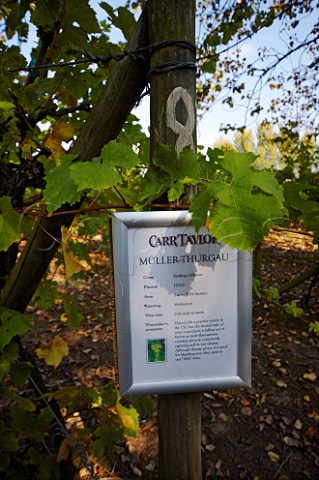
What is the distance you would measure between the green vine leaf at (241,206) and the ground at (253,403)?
0.67 m

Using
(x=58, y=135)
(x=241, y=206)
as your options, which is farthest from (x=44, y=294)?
(x=241, y=206)

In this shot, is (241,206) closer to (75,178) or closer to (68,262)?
(75,178)

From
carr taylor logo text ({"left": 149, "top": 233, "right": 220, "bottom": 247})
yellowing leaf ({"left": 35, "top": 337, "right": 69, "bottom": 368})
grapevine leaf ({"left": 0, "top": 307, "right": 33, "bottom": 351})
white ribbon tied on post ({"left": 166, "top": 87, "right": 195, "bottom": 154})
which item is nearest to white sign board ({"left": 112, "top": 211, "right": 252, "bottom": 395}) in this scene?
carr taylor logo text ({"left": 149, "top": 233, "right": 220, "bottom": 247})

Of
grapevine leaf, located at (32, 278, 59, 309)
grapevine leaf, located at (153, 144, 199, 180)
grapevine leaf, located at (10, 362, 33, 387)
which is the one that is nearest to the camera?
grapevine leaf, located at (153, 144, 199, 180)

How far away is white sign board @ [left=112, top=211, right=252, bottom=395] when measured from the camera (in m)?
1.03

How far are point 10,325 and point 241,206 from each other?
1019 millimetres

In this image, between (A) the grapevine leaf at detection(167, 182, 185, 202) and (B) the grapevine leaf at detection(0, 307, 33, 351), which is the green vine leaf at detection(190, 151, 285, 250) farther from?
(B) the grapevine leaf at detection(0, 307, 33, 351)

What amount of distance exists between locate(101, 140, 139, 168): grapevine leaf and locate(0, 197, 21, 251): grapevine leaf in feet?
1.15

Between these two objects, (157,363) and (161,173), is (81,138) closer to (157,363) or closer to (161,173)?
(161,173)

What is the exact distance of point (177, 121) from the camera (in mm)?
1076

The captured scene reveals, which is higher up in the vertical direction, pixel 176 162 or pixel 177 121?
pixel 177 121

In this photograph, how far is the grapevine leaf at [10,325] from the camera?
1305 millimetres

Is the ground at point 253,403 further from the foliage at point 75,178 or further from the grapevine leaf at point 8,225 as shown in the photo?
the grapevine leaf at point 8,225

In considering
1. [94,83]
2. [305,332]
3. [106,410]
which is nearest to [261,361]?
[305,332]
